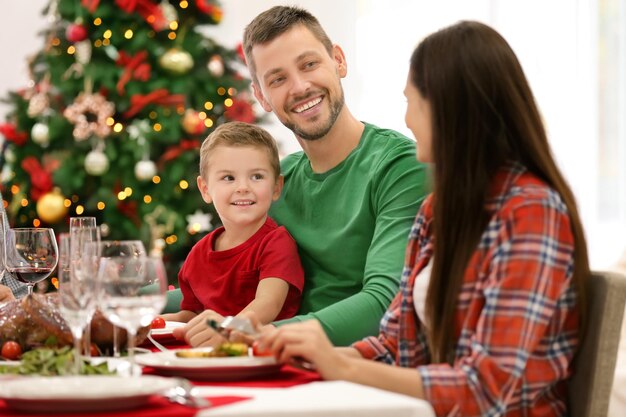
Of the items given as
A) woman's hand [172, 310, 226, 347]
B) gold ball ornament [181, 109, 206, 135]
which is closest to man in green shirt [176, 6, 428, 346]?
woman's hand [172, 310, 226, 347]

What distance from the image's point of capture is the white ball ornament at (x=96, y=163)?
5.07 metres

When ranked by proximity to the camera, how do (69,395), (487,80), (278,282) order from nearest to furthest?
(69,395) < (487,80) < (278,282)

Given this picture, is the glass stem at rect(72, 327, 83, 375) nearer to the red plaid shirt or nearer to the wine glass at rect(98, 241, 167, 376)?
the wine glass at rect(98, 241, 167, 376)

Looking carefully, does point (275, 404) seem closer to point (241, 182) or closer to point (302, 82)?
point (241, 182)

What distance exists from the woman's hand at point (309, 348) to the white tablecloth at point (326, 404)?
0.36 feet

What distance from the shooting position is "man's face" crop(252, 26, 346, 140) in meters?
2.71

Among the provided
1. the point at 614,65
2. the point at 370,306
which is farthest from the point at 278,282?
the point at 614,65

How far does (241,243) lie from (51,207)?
2.74 m

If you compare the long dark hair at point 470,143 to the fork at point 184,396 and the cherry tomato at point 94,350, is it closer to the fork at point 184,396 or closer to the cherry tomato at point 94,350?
the fork at point 184,396

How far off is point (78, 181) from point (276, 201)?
251 cm

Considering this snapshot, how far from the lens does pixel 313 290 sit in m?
2.57

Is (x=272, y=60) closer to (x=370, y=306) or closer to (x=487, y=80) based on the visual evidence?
(x=370, y=306)

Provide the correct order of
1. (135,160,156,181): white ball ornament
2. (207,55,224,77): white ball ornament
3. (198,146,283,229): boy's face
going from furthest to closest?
(207,55,224,77): white ball ornament < (135,160,156,181): white ball ornament < (198,146,283,229): boy's face

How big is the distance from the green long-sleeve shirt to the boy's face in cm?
16
